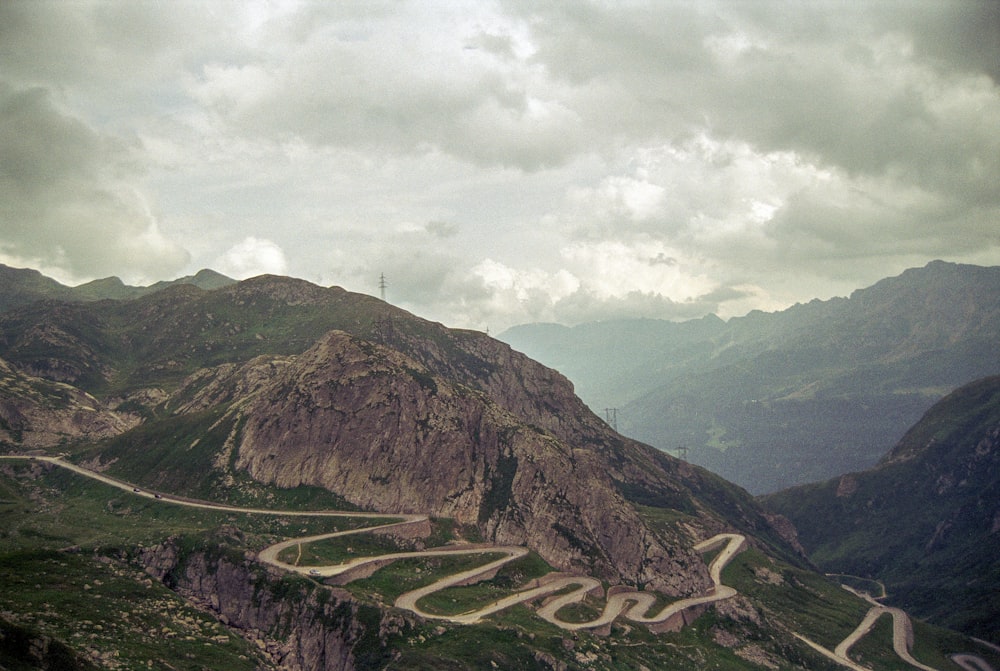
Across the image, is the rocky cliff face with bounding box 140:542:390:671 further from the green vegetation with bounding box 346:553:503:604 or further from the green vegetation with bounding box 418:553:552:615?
the green vegetation with bounding box 418:553:552:615

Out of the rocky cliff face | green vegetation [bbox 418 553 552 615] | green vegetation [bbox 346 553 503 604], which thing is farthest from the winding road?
the rocky cliff face

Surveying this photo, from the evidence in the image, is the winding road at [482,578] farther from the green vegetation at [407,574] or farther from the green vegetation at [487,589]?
the green vegetation at [407,574]

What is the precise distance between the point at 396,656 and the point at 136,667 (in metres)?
44.8

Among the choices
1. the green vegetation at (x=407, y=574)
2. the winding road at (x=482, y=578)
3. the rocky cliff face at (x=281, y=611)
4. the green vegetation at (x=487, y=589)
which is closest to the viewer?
the rocky cliff face at (x=281, y=611)

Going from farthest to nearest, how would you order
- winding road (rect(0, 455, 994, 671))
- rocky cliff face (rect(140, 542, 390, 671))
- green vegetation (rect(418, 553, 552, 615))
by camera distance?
green vegetation (rect(418, 553, 552, 615))
winding road (rect(0, 455, 994, 671))
rocky cliff face (rect(140, 542, 390, 671))

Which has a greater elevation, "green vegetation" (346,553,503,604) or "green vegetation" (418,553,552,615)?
"green vegetation" (346,553,503,604)

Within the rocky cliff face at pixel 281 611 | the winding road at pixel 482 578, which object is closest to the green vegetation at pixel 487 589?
the winding road at pixel 482 578

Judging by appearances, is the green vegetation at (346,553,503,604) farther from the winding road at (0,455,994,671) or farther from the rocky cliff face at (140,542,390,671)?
the rocky cliff face at (140,542,390,671)

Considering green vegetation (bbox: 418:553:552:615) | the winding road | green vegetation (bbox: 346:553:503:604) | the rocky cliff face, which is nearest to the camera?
the rocky cliff face

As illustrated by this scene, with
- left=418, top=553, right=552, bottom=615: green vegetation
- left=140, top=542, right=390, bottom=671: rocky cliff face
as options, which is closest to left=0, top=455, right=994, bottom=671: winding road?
left=418, top=553, right=552, bottom=615: green vegetation

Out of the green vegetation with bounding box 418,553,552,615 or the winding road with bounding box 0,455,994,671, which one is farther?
the green vegetation with bounding box 418,553,552,615

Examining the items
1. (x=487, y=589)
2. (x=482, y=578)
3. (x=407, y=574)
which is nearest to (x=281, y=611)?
(x=407, y=574)

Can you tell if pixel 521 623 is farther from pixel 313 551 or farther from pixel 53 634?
pixel 53 634

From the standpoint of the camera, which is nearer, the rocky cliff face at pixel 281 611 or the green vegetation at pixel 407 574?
the rocky cliff face at pixel 281 611
